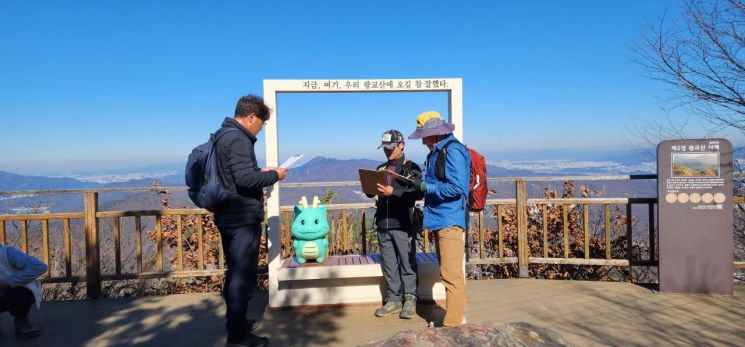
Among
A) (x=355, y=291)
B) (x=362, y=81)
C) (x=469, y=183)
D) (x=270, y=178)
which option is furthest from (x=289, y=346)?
(x=362, y=81)

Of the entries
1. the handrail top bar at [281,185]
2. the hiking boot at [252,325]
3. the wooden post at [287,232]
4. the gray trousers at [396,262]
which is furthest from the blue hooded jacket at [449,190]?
the wooden post at [287,232]

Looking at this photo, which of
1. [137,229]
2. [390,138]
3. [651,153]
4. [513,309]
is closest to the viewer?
[390,138]

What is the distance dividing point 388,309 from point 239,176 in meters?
2.05

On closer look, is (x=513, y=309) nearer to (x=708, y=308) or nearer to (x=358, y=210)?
(x=708, y=308)

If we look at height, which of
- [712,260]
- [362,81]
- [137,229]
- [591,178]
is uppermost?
[362,81]

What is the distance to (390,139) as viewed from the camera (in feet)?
14.6

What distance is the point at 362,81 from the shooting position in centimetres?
480

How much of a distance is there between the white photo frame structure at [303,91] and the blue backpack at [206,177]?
109 cm

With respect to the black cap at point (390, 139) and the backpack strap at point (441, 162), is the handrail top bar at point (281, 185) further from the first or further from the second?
the backpack strap at point (441, 162)

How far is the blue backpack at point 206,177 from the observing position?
3.49m

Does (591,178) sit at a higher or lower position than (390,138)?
lower

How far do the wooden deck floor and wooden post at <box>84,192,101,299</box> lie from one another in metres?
0.23

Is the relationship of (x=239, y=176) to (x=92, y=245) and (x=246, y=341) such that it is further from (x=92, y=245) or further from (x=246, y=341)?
(x=92, y=245)

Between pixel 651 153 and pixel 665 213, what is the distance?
113 inches
